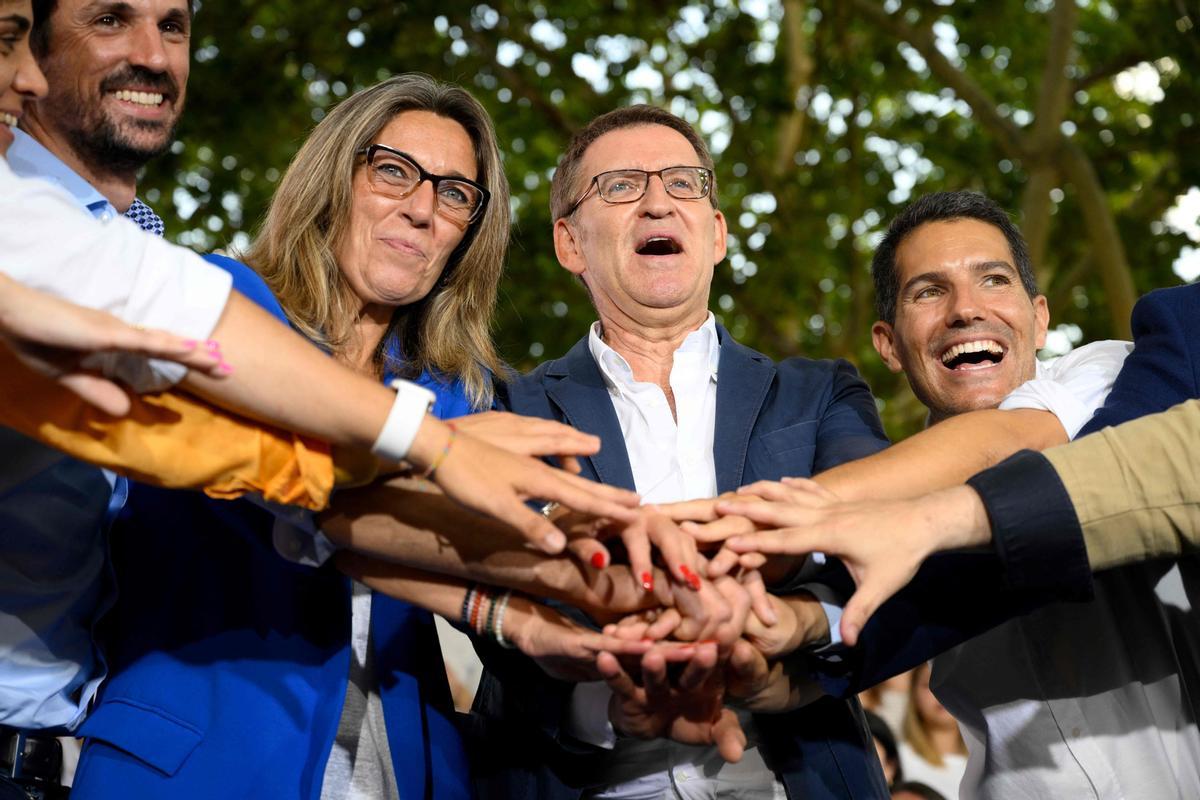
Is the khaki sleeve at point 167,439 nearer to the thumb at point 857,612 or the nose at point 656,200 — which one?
the thumb at point 857,612

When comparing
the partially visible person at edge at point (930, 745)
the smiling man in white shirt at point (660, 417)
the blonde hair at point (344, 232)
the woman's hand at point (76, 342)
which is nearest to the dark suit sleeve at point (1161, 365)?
the smiling man in white shirt at point (660, 417)

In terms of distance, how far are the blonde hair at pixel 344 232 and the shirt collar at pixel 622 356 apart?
0.29 meters

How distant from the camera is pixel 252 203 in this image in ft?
34.2

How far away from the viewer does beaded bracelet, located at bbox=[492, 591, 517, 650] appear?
282cm

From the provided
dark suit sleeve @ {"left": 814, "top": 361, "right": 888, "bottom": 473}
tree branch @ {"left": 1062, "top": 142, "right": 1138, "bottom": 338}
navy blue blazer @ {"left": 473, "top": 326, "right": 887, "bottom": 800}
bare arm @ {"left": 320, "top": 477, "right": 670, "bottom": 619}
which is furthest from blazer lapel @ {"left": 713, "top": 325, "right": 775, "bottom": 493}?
tree branch @ {"left": 1062, "top": 142, "right": 1138, "bottom": 338}

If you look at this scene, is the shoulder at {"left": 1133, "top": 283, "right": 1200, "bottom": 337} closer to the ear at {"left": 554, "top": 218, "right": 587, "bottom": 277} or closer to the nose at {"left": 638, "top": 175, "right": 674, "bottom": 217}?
the nose at {"left": 638, "top": 175, "right": 674, "bottom": 217}

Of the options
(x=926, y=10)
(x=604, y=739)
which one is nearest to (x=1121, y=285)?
(x=926, y=10)

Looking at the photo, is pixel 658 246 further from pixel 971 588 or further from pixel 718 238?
pixel 971 588

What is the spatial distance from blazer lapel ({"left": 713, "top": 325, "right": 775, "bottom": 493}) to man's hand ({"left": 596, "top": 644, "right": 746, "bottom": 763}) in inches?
20.8

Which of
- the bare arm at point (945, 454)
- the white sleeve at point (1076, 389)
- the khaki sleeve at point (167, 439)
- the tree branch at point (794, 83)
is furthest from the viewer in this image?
the tree branch at point (794, 83)

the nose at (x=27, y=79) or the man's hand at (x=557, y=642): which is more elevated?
the nose at (x=27, y=79)

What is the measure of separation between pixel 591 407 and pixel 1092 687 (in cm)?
136

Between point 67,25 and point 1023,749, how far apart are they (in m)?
3.05

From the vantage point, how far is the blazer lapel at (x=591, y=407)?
315cm
